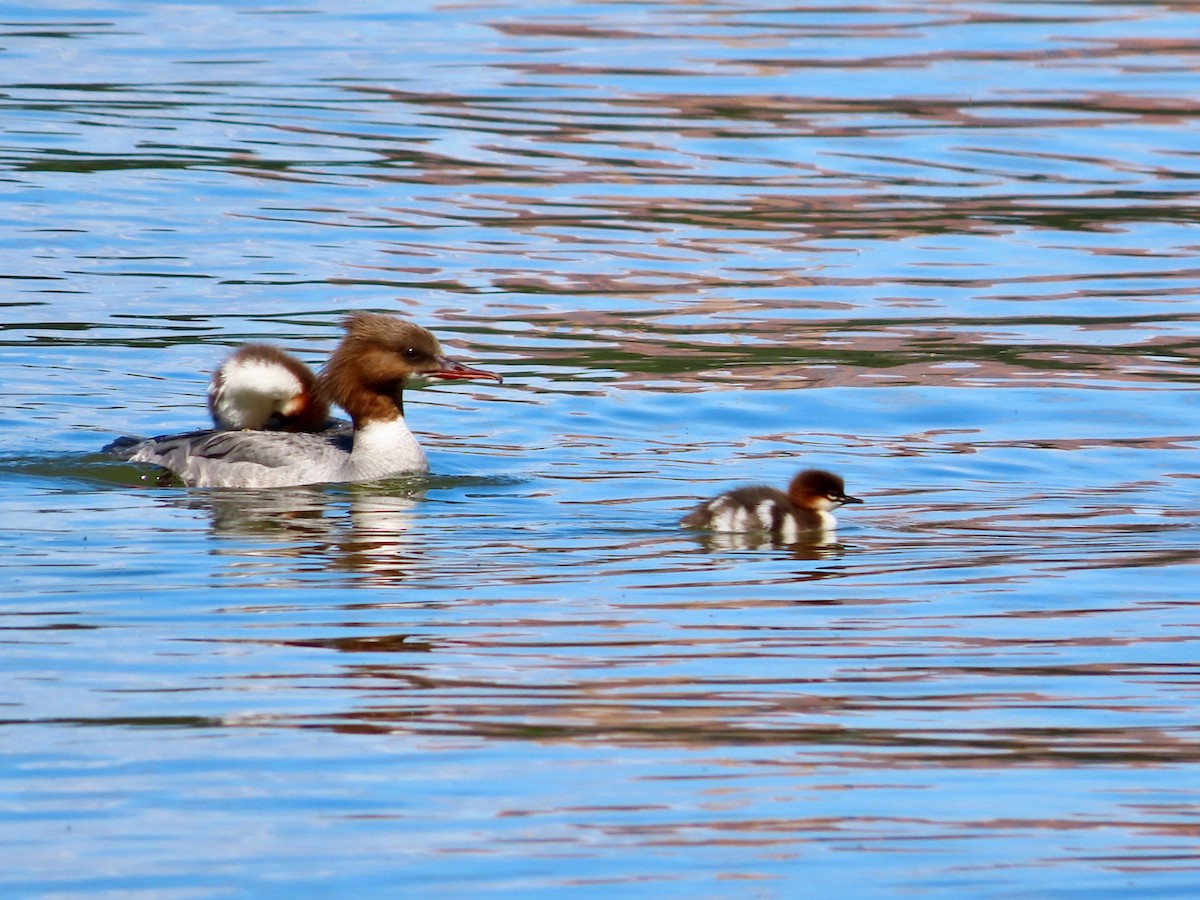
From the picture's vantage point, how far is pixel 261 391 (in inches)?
454

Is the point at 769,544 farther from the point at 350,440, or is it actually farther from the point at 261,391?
the point at 261,391

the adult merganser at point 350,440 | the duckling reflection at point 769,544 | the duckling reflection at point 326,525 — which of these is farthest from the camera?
the adult merganser at point 350,440

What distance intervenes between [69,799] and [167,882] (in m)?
0.67

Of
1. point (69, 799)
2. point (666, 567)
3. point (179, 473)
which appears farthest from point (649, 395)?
point (69, 799)

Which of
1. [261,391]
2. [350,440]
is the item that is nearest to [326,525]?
[350,440]

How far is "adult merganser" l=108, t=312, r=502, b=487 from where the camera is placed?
433 inches

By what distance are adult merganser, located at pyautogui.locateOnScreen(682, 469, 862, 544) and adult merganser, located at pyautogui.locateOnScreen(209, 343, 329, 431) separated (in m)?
2.56

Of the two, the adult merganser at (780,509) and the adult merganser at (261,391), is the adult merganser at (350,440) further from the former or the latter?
the adult merganser at (780,509)

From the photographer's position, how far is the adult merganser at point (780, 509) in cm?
980

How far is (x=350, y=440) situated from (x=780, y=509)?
2615mm

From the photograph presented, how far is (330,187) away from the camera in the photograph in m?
19.0

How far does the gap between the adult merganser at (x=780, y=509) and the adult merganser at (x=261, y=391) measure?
2.56 metres

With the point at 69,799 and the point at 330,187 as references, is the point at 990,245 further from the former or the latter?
the point at 69,799

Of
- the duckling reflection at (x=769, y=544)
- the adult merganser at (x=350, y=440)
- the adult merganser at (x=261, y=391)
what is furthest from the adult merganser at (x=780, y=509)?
the adult merganser at (x=261, y=391)
